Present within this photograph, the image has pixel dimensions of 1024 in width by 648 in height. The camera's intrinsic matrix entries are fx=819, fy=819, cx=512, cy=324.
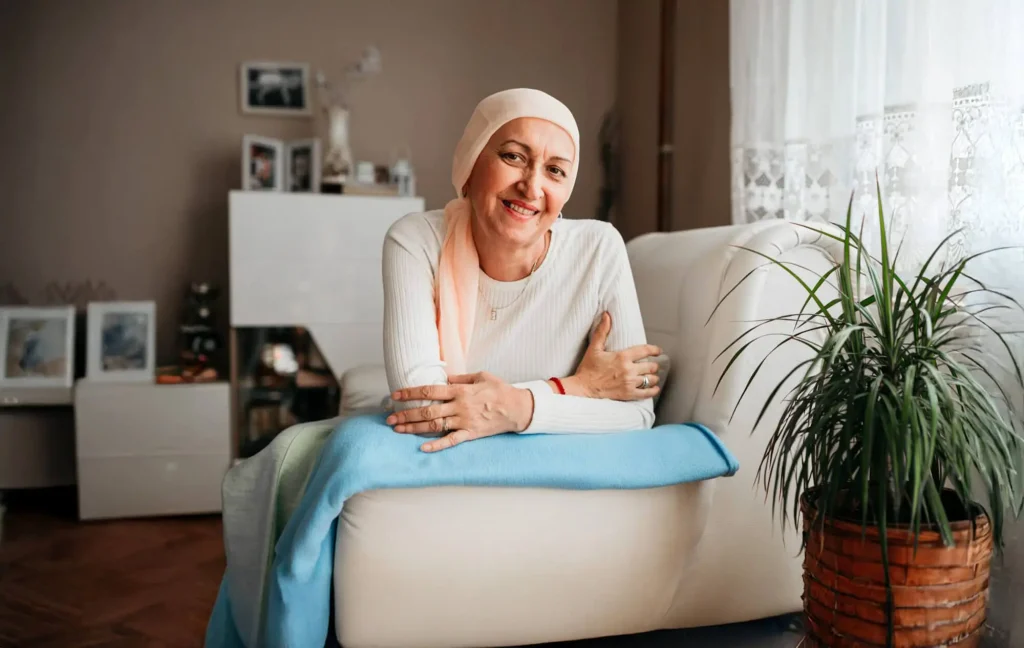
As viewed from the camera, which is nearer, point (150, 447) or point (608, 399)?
point (608, 399)

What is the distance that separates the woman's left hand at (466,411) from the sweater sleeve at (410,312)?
1.5 inches

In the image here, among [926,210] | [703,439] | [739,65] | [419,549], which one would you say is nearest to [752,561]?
[703,439]

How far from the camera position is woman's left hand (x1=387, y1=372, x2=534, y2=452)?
4.40 ft

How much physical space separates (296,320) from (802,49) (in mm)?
2029

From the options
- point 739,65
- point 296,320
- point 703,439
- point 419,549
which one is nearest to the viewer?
point 419,549

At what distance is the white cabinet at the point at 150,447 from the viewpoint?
294 centimetres

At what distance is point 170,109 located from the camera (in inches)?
135

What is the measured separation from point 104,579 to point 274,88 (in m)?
2.10

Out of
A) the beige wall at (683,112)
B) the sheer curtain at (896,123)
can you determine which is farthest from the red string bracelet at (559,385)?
the beige wall at (683,112)

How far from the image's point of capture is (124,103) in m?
3.40

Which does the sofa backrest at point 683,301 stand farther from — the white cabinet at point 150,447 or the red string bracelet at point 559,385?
the white cabinet at point 150,447

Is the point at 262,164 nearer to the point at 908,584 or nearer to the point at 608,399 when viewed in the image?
the point at 608,399

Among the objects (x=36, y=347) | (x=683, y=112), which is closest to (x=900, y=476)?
(x=683, y=112)

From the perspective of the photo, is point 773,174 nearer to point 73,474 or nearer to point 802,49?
point 802,49
